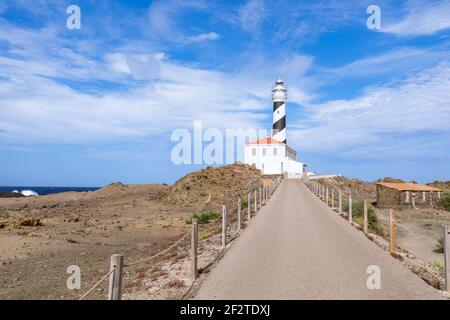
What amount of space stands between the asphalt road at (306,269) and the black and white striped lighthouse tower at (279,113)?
56072mm

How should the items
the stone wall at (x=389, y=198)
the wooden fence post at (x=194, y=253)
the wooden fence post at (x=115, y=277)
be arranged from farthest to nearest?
the stone wall at (x=389, y=198) < the wooden fence post at (x=194, y=253) < the wooden fence post at (x=115, y=277)

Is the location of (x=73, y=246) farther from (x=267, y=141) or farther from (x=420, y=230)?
(x=267, y=141)

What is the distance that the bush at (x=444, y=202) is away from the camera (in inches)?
1712

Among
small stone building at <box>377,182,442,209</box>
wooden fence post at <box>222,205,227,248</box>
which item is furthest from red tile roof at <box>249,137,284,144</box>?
wooden fence post at <box>222,205,227,248</box>

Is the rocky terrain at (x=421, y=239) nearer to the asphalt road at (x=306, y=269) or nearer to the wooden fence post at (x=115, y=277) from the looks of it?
the asphalt road at (x=306, y=269)

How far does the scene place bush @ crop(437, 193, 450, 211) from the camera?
43487 millimetres

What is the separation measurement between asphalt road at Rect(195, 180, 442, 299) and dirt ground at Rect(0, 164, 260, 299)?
1.22 metres

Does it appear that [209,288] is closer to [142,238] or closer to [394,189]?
[142,238]

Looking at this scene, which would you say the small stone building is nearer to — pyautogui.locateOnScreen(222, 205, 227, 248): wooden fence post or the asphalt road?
the asphalt road

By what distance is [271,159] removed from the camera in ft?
219

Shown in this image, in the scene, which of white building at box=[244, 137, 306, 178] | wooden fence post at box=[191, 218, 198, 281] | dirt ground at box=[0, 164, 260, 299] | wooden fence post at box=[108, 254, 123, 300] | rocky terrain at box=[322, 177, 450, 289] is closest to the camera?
wooden fence post at box=[108, 254, 123, 300]

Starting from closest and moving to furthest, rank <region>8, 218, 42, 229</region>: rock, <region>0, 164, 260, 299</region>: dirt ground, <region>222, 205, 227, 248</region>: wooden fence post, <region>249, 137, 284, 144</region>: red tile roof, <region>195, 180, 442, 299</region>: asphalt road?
<region>195, 180, 442, 299</region>: asphalt road < <region>0, 164, 260, 299</region>: dirt ground < <region>222, 205, 227, 248</region>: wooden fence post < <region>8, 218, 42, 229</region>: rock < <region>249, 137, 284, 144</region>: red tile roof

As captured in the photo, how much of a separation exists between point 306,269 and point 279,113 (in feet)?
213

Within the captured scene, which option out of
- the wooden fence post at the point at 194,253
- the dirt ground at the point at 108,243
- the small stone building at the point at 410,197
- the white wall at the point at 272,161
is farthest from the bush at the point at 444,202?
the wooden fence post at the point at 194,253
